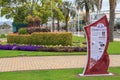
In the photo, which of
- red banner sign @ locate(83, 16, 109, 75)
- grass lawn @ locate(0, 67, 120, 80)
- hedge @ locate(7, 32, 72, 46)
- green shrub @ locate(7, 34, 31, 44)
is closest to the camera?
grass lawn @ locate(0, 67, 120, 80)

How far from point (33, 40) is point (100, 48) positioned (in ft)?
44.1

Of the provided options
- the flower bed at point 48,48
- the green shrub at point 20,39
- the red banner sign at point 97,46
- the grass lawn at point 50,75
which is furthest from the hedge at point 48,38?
the red banner sign at point 97,46

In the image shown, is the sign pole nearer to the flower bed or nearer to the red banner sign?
the red banner sign

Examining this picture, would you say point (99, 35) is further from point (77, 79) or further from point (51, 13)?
point (51, 13)

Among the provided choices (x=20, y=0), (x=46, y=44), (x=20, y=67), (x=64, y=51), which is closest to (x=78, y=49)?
(x=64, y=51)

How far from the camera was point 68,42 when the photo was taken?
2309 cm

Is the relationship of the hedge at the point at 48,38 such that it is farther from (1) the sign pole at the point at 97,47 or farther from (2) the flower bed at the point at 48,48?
(1) the sign pole at the point at 97,47

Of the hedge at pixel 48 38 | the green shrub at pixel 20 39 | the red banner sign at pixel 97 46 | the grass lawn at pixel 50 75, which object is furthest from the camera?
the green shrub at pixel 20 39

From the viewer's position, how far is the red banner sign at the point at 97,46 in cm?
1128

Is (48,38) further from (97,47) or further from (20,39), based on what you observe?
(97,47)

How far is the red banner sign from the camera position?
1128 centimetres

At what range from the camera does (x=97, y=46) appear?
11.4 m

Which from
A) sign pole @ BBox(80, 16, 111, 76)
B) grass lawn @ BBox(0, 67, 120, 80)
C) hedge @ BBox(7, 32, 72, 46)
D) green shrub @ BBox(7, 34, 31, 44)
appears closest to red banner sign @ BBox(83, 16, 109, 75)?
sign pole @ BBox(80, 16, 111, 76)

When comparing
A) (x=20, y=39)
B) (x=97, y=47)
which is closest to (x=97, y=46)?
(x=97, y=47)
